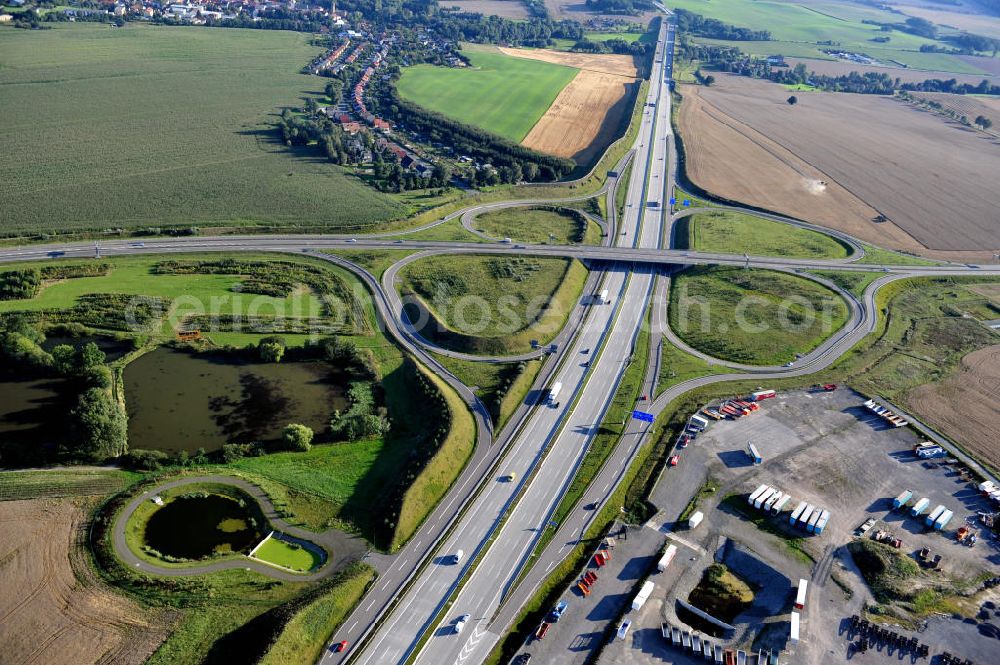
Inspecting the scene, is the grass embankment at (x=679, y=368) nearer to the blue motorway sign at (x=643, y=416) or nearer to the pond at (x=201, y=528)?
the blue motorway sign at (x=643, y=416)

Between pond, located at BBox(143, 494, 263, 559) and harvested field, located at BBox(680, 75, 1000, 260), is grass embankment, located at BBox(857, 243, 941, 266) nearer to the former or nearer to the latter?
harvested field, located at BBox(680, 75, 1000, 260)

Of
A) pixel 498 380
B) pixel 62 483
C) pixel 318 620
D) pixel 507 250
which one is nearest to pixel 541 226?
pixel 507 250

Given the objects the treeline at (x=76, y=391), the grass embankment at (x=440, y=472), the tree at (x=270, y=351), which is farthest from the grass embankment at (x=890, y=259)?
the treeline at (x=76, y=391)

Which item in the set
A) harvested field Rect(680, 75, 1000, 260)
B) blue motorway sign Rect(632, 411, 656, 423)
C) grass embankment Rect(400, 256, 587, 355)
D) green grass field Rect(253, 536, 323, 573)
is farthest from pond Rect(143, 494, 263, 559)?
harvested field Rect(680, 75, 1000, 260)

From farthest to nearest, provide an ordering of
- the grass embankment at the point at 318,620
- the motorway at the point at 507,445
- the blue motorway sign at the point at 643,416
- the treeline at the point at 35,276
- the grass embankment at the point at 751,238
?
the grass embankment at the point at 751,238, the treeline at the point at 35,276, the blue motorway sign at the point at 643,416, the motorway at the point at 507,445, the grass embankment at the point at 318,620

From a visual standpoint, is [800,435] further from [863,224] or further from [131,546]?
[863,224]
